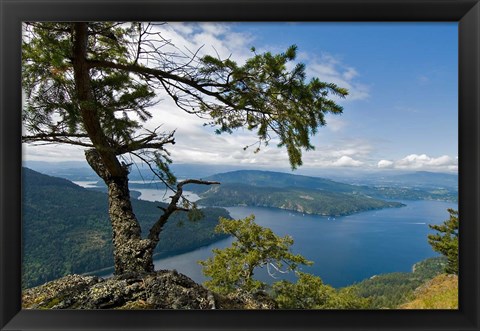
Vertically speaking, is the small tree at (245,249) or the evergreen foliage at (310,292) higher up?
the small tree at (245,249)

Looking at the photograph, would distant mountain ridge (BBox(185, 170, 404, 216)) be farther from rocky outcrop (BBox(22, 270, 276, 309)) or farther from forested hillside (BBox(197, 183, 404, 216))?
rocky outcrop (BBox(22, 270, 276, 309))

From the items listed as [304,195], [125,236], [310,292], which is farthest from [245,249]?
[304,195]

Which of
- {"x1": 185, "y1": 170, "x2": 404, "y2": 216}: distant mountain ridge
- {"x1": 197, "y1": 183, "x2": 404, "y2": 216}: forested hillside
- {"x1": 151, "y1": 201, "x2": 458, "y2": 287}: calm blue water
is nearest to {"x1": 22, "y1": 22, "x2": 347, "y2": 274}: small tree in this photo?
{"x1": 151, "y1": 201, "x2": 458, "y2": 287}: calm blue water

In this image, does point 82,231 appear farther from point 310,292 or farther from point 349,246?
point 349,246

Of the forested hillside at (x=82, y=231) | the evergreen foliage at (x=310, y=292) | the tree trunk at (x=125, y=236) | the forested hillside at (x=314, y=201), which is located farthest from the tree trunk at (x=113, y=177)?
the forested hillside at (x=314, y=201)

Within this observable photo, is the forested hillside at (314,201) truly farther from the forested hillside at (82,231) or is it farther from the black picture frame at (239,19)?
the black picture frame at (239,19)
